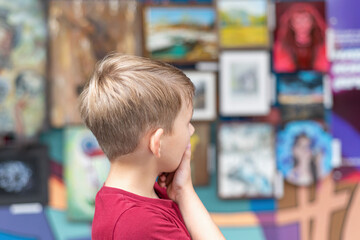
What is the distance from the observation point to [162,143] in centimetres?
108

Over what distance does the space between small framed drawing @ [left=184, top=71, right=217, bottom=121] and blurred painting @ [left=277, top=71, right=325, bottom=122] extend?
1.46 feet

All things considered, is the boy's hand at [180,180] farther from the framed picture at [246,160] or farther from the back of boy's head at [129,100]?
the framed picture at [246,160]

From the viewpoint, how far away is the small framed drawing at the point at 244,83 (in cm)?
282

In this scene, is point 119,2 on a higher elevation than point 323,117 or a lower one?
higher

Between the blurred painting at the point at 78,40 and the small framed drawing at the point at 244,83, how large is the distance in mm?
601

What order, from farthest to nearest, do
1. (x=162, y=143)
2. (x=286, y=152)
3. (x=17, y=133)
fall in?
(x=286, y=152)
(x=17, y=133)
(x=162, y=143)

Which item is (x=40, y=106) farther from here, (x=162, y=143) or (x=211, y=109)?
(x=162, y=143)

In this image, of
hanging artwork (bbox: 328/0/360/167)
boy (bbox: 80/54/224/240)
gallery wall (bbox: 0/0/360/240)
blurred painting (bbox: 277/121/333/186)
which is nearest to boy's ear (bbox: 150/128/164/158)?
boy (bbox: 80/54/224/240)

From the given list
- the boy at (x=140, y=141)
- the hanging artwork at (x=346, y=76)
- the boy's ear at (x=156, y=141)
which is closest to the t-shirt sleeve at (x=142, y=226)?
the boy at (x=140, y=141)

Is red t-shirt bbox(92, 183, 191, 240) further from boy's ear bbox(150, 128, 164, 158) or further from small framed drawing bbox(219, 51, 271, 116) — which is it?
small framed drawing bbox(219, 51, 271, 116)

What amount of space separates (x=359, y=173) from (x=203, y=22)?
1419 millimetres

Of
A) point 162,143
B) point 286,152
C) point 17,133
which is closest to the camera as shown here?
point 162,143

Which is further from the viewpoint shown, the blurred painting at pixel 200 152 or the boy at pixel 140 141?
the blurred painting at pixel 200 152

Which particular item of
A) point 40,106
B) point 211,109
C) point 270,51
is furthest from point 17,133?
point 270,51
